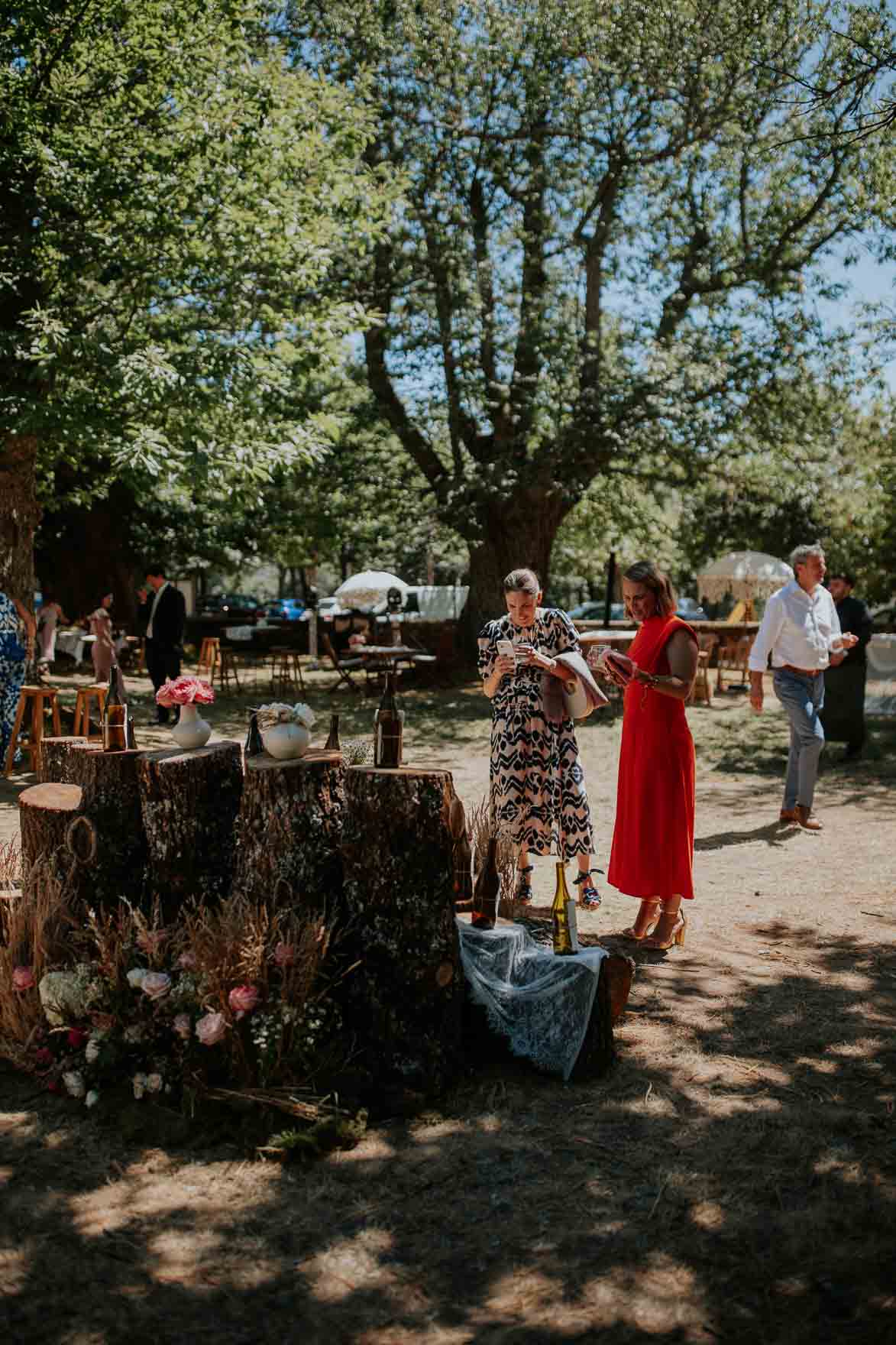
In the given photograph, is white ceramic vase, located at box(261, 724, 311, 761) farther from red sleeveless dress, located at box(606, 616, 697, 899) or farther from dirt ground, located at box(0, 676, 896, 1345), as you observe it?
red sleeveless dress, located at box(606, 616, 697, 899)

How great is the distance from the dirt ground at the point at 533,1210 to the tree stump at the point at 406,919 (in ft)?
0.80

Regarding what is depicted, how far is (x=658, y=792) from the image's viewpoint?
224 inches

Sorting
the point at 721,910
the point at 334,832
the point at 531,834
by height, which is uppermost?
the point at 334,832

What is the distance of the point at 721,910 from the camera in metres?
6.80

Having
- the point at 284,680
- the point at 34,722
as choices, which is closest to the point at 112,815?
the point at 34,722

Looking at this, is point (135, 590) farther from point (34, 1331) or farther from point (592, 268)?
point (34, 1331)

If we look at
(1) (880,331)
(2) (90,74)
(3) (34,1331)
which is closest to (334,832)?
(3) (34,1331)

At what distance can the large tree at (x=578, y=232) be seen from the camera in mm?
17625

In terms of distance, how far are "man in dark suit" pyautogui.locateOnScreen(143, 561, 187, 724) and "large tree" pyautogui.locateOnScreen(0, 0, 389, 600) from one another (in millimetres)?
1879

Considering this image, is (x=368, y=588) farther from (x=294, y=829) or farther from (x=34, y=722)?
(x=294, y=829)

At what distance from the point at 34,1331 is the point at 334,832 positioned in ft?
6.24

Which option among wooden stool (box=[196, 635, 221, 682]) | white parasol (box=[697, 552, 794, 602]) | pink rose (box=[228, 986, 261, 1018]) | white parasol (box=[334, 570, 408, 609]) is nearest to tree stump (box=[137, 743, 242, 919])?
pink rose (box=[228, 986, 261, 1018])

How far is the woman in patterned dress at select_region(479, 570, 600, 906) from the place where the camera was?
6.22 m

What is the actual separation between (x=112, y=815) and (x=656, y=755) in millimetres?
2575
